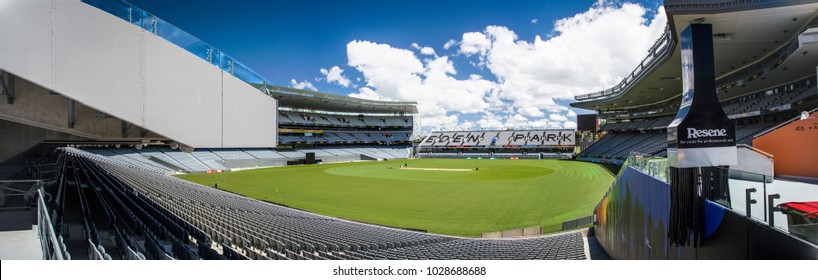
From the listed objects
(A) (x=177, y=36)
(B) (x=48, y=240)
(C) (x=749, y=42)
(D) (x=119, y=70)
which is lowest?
(B) (x=48, y=240)

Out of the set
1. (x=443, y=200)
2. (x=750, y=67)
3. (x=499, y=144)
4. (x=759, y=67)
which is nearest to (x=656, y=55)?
(x=750, y=67)

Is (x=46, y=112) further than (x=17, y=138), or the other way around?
(x=17, y=138)

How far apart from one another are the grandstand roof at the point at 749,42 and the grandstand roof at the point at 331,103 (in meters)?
39.8

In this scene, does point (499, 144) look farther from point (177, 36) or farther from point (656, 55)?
point (177, 36)

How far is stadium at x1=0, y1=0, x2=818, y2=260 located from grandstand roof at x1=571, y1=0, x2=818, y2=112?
97 millimetres

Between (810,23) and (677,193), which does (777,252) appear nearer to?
(677,193)

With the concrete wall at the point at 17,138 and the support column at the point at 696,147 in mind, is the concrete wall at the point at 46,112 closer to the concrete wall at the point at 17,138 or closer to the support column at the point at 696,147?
the concrete wall at the point at 17,138

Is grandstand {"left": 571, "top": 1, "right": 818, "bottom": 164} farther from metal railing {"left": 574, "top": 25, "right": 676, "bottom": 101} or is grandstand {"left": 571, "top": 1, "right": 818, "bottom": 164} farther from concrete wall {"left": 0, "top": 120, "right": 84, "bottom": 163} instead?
concrete wall {"left": 0, "top": 120, "right": 84, "bottom": 163}

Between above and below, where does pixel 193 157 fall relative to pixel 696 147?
below

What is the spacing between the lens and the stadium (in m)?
3.56

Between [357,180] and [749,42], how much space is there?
983 inches

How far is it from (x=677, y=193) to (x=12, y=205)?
1066cm

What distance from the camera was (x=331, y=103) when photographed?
55.5m

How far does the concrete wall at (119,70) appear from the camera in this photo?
1308 cm
